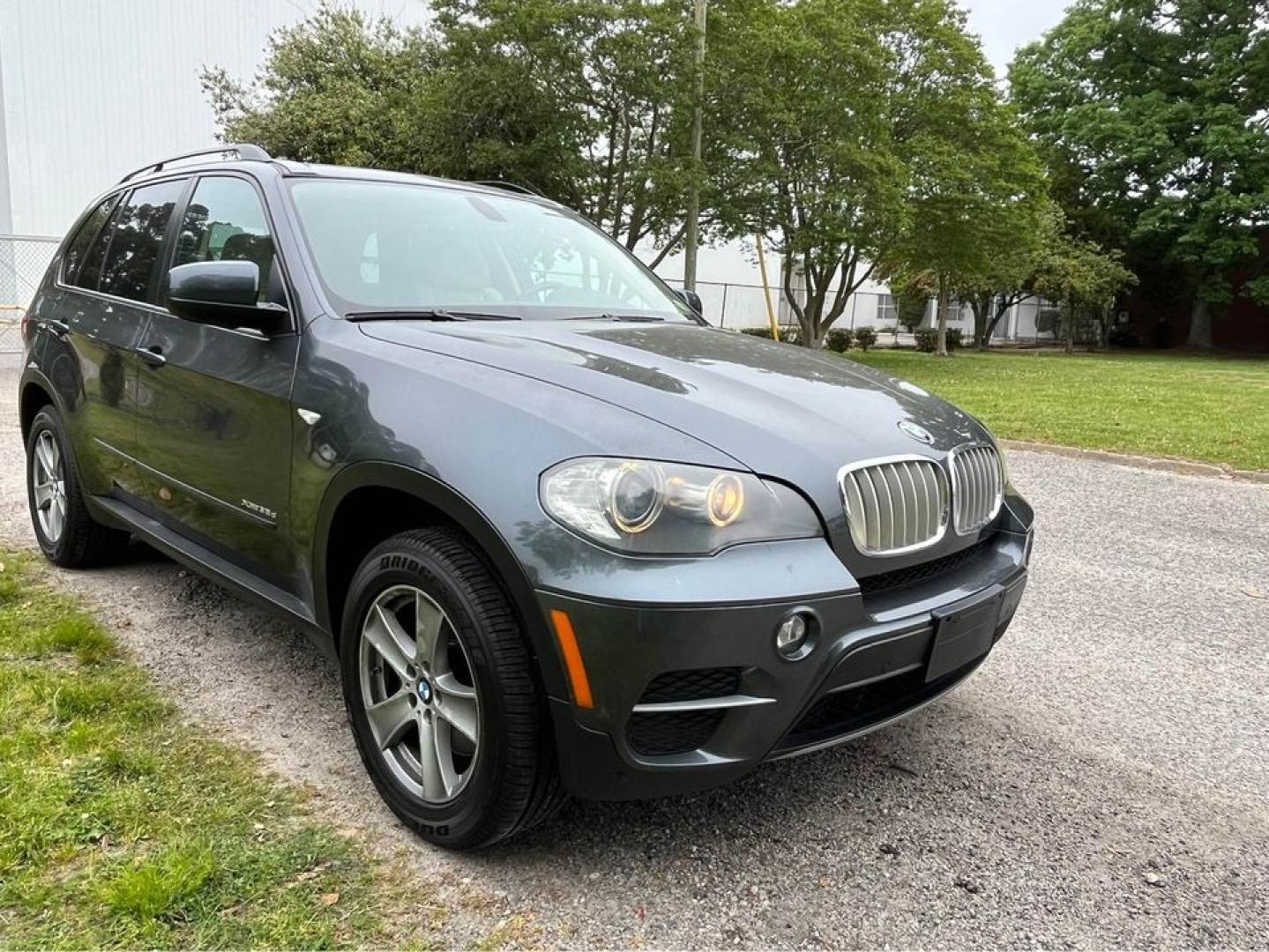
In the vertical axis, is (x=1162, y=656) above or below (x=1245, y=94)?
below

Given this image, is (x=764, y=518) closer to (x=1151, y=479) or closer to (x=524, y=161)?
(x=1151, y=479)

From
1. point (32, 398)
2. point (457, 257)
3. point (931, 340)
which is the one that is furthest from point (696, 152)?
point (931, 340)

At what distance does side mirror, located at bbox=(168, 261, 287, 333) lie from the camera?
2736 millimetres

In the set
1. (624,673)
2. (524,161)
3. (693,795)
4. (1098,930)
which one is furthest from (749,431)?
(524,161)

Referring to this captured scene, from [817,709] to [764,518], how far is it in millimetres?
511

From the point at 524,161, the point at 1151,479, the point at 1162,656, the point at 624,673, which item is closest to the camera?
the point at 624,673

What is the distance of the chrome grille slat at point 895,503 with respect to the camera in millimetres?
2242

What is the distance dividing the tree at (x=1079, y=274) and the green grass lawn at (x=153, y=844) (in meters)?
32.9

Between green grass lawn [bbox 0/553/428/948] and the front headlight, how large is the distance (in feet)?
3.29

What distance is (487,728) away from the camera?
214 cm

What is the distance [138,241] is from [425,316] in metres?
1.79

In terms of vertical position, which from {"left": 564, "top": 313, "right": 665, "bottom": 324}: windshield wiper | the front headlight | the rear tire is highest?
{"left": 564, "top": 313, "right": 665, "bottom": 324}: windshield wiper

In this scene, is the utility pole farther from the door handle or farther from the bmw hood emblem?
the bmw hood emblem

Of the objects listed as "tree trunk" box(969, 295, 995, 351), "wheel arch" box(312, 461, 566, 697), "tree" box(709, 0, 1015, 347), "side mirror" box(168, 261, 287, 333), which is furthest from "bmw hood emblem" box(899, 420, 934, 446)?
"tree trunk" box(969, 295, 995, 351)
